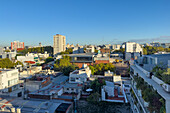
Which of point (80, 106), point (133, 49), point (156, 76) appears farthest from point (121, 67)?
point (133, 49)

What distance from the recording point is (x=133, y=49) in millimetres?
64562

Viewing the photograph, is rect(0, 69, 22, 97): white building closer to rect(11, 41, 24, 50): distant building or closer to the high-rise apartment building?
the high-rise apartment building

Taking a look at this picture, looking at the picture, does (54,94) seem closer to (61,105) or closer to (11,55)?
(61,105)

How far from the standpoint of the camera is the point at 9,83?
15734 millimetres

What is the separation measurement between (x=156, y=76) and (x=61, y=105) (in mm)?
8329

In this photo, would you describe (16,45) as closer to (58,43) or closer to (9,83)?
(58,43)

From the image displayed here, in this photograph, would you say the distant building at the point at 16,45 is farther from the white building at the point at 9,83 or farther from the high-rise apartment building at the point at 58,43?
the white building at the point at 9,83

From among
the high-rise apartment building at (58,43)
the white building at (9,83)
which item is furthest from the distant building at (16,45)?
the white building at (9,83)

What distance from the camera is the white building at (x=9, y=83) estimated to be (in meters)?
14.7

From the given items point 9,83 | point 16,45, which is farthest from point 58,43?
point 16,45

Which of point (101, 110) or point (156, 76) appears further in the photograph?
point (101, 110)

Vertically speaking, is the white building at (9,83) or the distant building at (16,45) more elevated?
the distant building at (16,45)

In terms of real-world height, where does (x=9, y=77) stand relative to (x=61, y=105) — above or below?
above

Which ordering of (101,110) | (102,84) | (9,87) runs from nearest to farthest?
(101,110)
(9,87)
(102,84)
